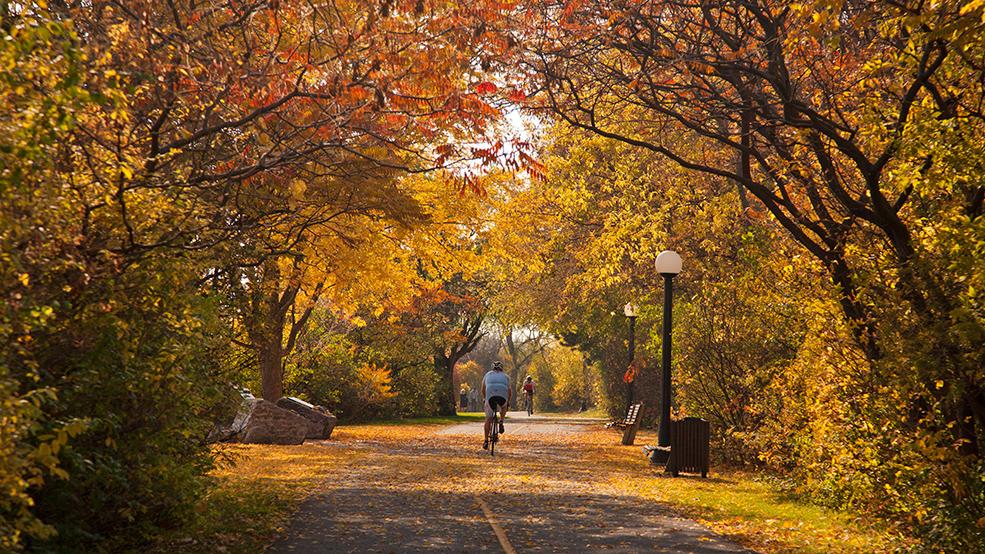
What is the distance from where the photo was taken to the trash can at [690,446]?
16406mm

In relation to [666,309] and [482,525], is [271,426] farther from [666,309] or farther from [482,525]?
[482,525]

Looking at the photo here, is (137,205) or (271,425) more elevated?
(137,205)

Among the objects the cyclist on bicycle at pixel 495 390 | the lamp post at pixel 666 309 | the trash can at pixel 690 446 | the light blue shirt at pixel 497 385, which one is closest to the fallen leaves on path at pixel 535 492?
the trash can at pixel 690 446

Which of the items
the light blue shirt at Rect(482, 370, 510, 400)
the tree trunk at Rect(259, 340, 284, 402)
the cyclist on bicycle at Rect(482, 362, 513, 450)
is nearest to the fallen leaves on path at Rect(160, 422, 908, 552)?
the cyclist on bicycle at Rect(482, 362, 513, 450)

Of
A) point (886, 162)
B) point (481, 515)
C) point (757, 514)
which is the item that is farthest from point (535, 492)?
point (886, 162)

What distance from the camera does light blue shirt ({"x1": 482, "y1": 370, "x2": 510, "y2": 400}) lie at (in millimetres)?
20141

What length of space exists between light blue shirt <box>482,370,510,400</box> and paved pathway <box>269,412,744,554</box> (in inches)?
71.5

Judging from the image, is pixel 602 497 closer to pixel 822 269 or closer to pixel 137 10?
pixel 822 269

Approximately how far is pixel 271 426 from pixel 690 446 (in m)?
10.8

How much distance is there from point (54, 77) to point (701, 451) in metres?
13.3

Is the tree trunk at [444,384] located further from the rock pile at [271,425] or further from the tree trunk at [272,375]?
the rock pile at [271,425]

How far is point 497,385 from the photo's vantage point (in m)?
20.2

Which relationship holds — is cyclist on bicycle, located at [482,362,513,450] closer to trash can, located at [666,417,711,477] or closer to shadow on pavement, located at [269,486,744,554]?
trash can, located at [666,417,711,477]

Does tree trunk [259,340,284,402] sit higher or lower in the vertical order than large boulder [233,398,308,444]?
higher
